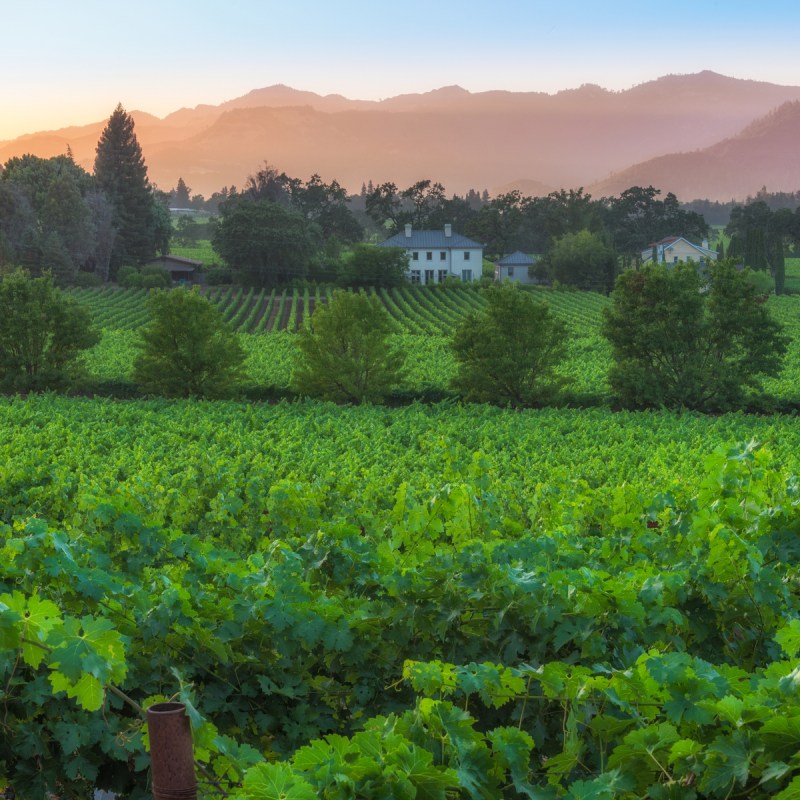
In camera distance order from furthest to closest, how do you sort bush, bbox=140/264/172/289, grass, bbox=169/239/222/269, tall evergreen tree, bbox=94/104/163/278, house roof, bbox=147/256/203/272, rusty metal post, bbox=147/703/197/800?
grass, bbox=169/239/222/269
tall evergreen tree, bbox=94/104/163/278
house roof, bbox=147/256/203/272
bush, bbox=140/264/172/289
rusty metal post, bbox=147/703/197/800

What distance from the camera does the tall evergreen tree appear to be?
123 m

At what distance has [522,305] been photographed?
42000mm

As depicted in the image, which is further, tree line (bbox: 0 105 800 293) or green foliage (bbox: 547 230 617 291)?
green foliage (bbox: 547 230 617 291)

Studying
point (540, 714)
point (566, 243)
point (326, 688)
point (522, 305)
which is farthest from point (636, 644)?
point (566, 243)

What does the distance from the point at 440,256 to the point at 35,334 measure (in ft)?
265

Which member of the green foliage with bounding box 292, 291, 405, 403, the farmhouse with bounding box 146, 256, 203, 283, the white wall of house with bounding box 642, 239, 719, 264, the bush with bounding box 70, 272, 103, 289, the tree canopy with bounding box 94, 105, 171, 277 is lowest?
the green foliage with bounding box 292, 291, 405, 403

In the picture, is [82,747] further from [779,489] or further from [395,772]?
[779,489]

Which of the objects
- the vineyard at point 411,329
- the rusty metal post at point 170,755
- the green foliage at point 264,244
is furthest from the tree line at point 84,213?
the rusty metal post at point 170,755

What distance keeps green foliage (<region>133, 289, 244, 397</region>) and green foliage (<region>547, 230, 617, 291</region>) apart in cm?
7850

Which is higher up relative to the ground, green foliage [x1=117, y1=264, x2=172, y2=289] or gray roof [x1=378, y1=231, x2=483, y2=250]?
gray roof [x1=378, y1=231, x2=483, y2=250]

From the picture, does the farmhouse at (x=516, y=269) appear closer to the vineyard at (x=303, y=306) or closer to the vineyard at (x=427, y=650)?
the vineyard at (x=303, y=306)

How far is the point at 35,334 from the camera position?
4497 cm

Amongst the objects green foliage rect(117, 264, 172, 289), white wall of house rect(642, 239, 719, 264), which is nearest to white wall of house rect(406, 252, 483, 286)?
white wall of house rect(642, 239, 719, 264)

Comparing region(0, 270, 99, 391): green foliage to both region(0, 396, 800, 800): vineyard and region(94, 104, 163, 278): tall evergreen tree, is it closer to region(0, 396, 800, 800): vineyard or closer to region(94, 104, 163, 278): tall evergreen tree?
region(0, 396, 800, 800): vineyard
